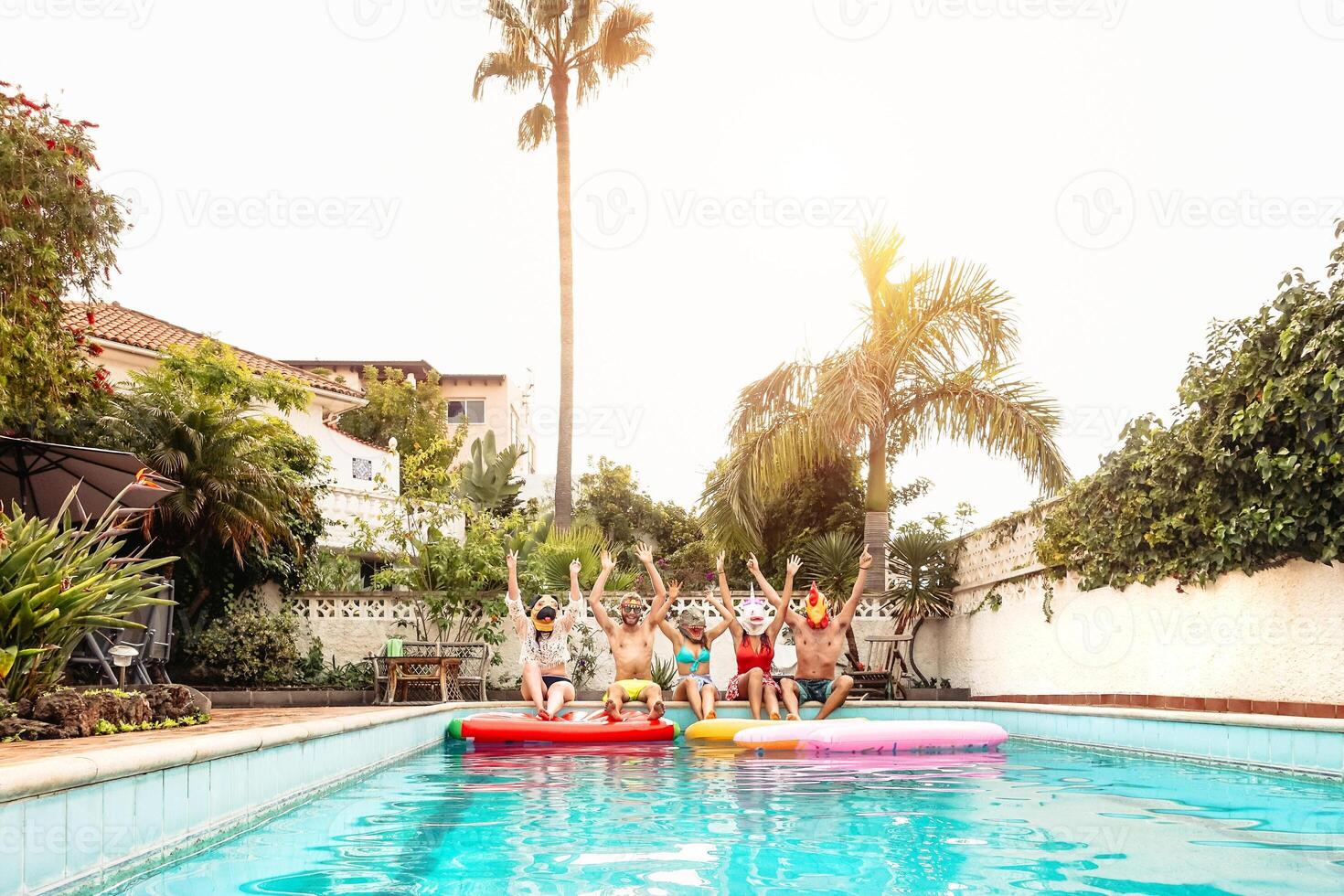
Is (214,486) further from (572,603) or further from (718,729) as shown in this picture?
(718,729)

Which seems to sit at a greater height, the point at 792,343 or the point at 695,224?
the point at 695,224

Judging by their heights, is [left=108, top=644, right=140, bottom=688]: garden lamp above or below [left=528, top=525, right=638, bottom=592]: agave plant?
below

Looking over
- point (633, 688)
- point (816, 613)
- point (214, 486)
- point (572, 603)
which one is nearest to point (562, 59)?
point (214, 486)

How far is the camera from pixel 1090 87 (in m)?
11.6

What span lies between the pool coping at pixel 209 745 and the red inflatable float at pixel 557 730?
467mm

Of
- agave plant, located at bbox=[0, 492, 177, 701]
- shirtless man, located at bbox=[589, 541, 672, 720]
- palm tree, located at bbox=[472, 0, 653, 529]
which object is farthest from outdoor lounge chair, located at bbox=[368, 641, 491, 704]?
agave plant, located at bbox=[0, 492, 177, 701]

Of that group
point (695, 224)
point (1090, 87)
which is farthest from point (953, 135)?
point (695, 224)

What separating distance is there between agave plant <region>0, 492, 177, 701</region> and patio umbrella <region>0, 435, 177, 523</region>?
3390 millimetres

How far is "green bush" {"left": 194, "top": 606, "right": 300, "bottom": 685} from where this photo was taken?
14.5 metres

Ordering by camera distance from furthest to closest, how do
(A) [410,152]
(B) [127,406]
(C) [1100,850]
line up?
(A) [410,152] < (B) [127,406] < (C) [1100,850]

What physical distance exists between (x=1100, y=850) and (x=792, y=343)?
42.2 feet

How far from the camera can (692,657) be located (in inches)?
497

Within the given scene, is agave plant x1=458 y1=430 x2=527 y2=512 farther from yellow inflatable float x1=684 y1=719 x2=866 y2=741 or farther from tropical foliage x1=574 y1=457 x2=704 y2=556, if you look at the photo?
yellow inflatable float x1=684 y1=719 x2=866 y2=741

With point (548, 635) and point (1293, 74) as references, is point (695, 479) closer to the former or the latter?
point (548, 635)
